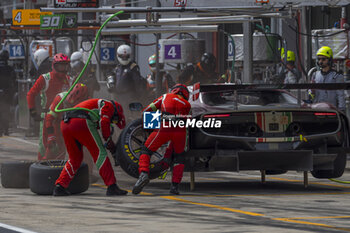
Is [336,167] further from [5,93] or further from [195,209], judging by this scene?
[5,93]

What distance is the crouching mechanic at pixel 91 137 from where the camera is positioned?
12.2 metres

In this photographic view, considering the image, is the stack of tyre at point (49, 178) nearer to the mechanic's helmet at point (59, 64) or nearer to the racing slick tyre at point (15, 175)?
the racing slick tyre at point (15, 175)

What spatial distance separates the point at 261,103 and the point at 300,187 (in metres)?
1.20

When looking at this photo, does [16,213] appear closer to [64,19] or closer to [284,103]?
[284,103]

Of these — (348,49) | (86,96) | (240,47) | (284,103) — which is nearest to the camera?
(284,103)

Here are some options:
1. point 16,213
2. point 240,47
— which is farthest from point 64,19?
point 16,213

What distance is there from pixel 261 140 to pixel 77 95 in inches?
149

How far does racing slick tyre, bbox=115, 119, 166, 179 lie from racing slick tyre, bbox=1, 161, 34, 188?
4.55 feet

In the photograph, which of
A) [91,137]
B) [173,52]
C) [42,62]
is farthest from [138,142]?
[42,62]

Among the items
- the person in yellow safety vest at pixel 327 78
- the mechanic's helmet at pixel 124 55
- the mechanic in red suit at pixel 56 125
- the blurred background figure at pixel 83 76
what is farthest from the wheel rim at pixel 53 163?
the mechanic's helmet at pixel 124 55

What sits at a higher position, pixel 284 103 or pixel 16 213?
pixel 284 103

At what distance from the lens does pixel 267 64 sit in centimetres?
2080

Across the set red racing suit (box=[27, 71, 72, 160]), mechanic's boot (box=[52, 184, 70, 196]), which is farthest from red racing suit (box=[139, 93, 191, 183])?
red racing suit (box=[27, 71, 72, 160])

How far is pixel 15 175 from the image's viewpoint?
13.3 meters
